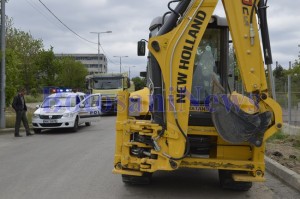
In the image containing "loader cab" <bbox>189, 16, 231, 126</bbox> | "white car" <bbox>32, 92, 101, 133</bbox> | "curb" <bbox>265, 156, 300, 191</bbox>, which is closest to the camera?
"loader cab" <bbox>189, 16, 231, 126</bbox>

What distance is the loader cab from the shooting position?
6613 millimetres

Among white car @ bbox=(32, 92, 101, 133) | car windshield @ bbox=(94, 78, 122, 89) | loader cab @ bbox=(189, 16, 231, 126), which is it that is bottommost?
white car @ bbox=(32, 92, 101, 133)

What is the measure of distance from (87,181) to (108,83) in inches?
862

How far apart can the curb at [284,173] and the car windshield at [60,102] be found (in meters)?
10.7

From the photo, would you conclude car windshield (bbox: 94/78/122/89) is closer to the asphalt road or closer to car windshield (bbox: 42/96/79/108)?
car windshield (bbox: 42/96/79/108)

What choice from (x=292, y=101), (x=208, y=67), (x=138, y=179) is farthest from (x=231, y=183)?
(x=292, y=101)

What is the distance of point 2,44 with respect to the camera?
704 inches

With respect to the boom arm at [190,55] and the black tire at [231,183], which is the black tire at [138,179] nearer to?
the boom arm at [190,55]

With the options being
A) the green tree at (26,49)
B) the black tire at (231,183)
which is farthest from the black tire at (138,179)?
the green tree at (26,49)

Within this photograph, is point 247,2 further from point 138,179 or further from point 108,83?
point 108,83

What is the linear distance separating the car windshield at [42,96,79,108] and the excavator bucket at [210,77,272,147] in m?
12.9

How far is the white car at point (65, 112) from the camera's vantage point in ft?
55.5

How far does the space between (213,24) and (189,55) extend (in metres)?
0.99

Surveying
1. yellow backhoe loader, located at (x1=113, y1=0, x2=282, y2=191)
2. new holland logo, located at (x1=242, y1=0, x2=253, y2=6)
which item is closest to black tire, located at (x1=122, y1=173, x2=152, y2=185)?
yellow backhoe loader, located at (x1=113, y1=0, x2=282, y2=191)
